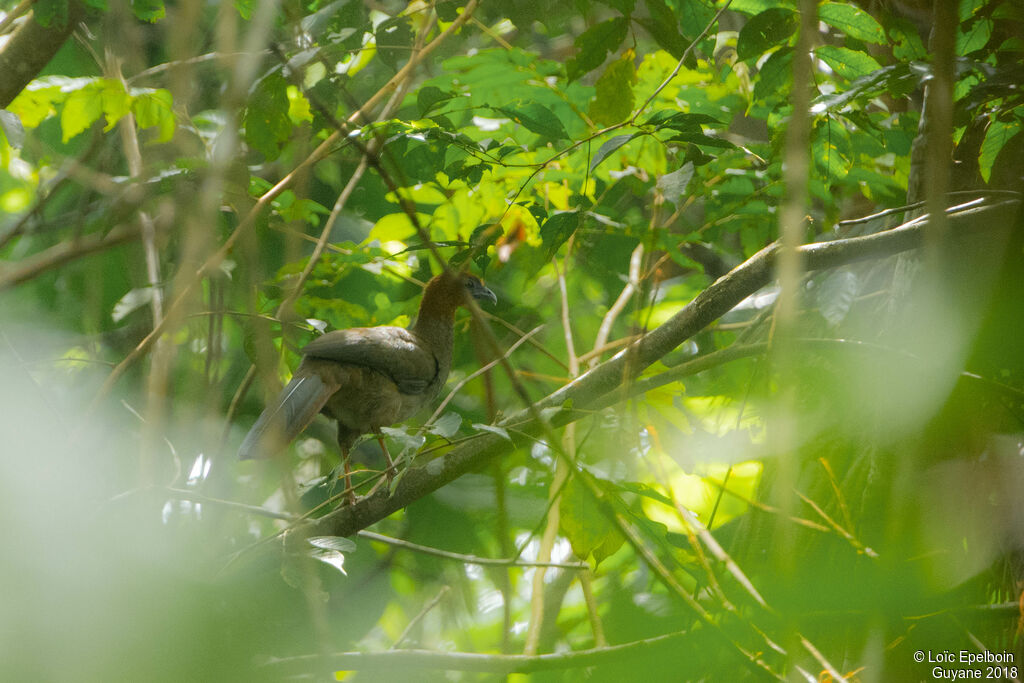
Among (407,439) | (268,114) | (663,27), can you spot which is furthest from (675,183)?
(268,114)

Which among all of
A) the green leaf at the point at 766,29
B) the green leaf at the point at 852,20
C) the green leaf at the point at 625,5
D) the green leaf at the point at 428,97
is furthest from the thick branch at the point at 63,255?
the green leaf at the point at 852,20

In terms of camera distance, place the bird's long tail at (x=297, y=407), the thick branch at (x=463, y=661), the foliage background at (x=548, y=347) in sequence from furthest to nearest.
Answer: the bird's long tail at (x=297, y=407)
the thick branch at (x=463, y=661)
the foliage background at (x=548, y=347)

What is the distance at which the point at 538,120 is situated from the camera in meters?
1.88

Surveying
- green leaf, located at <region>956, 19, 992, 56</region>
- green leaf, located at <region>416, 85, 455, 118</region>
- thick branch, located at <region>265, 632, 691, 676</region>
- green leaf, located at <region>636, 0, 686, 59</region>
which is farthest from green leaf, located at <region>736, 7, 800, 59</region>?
thick branch, located at <region>265, 632, 691, 676</region>

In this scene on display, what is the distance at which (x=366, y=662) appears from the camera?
1.60m

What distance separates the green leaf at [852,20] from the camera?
1731 mm

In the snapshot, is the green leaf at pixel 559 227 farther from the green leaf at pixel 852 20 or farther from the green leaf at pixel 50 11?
the green leaf at pixel 50 11

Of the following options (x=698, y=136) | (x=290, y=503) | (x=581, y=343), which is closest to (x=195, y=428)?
(x=290, y=503)

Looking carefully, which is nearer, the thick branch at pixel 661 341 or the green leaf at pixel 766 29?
the thick branch at pixel 661 341

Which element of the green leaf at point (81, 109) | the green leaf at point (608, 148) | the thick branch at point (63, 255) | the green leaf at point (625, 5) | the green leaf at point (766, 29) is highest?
the green leaf at point (81, 109)

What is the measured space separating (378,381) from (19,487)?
78.7 inches

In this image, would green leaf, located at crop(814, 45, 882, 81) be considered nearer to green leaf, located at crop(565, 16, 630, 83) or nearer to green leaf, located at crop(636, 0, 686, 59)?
green leaf, located at crop(636, 0, 686, 59)

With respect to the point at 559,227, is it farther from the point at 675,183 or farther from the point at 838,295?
the point at 838,295

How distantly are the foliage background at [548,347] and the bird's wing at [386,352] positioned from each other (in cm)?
22
